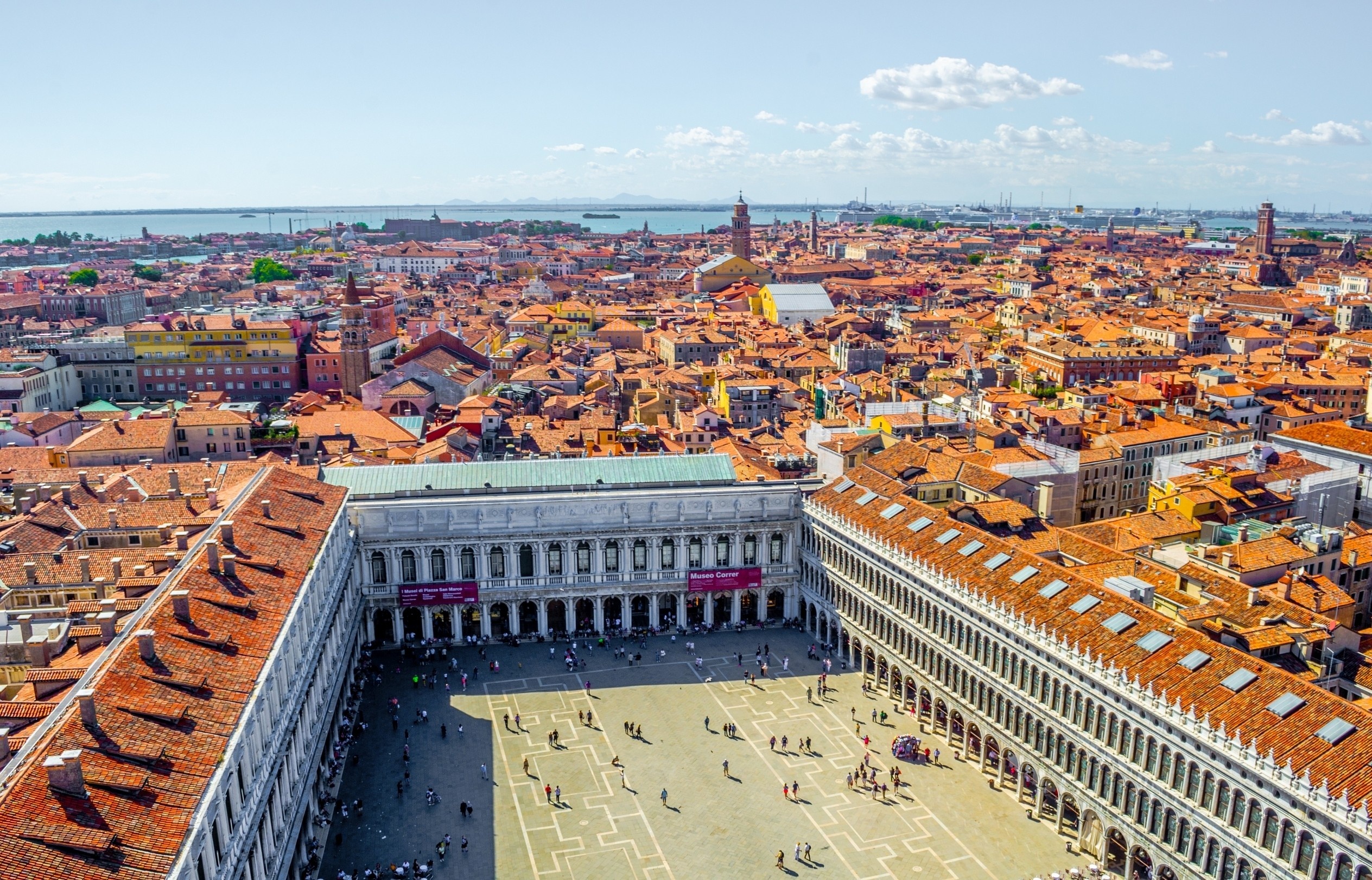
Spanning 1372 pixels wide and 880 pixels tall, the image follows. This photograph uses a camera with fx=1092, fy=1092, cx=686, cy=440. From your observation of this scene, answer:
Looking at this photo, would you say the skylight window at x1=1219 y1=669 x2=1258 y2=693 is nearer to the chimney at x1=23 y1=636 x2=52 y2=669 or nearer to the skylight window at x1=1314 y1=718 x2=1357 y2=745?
the skylight window at x1=1314 y1=718 x2=1357 y2=745

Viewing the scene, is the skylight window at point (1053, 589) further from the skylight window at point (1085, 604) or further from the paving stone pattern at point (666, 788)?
the paving stone pattern at point (666, 788)

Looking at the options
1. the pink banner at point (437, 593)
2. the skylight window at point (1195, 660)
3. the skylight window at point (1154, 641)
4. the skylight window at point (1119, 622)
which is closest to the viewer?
the skylight window at point (1195, 660)

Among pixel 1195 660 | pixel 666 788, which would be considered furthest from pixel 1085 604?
pixel 666 788

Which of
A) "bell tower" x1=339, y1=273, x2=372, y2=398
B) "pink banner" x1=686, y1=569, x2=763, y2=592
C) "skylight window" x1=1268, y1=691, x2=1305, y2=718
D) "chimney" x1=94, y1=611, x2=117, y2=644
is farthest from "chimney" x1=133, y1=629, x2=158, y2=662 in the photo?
"bell tower" x1=339, y1=273, x2=372, y2=398

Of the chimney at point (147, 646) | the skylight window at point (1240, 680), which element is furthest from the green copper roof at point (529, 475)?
the skylight window at point (1240, 680)

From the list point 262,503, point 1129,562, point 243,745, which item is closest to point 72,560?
point 262,503
